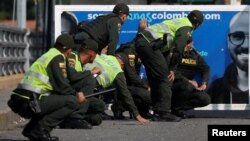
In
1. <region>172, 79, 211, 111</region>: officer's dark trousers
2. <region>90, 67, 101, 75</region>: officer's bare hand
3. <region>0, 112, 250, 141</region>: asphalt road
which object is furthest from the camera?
<region>172, 79, 211, 111</region>: officer's dark trousers

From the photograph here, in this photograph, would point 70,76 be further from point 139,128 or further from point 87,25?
point 87,25

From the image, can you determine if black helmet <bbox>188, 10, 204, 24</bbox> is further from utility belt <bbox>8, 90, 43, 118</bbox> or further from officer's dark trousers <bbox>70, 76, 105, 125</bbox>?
utility belt <bbox>8, 90, 43, 118</bbox>

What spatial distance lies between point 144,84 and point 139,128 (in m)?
1.94

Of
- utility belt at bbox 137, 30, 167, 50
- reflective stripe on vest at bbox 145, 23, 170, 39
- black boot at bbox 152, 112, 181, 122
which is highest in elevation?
reflective stripe on vest at bbox 145, 23, 170, 39

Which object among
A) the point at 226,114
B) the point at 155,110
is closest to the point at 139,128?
the point at 155,110

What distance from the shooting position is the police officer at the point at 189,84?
16656 mm

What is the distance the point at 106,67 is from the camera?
49.3ft

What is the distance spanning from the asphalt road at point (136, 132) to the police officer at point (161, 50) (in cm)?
39

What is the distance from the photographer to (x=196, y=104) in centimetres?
1664

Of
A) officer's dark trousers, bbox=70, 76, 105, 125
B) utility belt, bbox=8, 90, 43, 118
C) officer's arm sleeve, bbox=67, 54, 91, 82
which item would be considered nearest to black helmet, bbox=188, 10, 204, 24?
officer's dark trousers, bbox=70, 76, 105, 125

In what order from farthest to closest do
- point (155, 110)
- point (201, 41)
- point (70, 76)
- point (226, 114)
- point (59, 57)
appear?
point (226, 114) < point (201, 41) < point (155, 110) < point (70, 76) < point (59, 57)

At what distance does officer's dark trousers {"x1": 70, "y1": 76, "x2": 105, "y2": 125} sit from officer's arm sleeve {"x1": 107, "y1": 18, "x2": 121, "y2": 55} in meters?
1.18

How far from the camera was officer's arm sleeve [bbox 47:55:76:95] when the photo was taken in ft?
39.8

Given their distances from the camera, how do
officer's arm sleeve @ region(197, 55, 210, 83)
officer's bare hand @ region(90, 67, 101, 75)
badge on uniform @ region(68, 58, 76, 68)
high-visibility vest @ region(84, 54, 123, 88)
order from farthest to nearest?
officer's arm sleeve @ region(197, 55, 210, 83)
high-visibility vest @ region(84, 54, 123, 88)
officer's bare hand @ region(90, 67, 101, 75)
badge on uniform @ region(68, 58, 76, 68)
